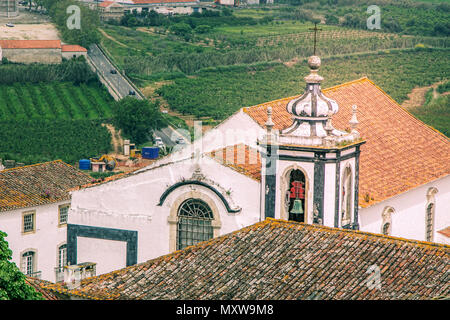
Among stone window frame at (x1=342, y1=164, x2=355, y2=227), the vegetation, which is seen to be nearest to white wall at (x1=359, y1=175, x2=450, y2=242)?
stone window frame at (x1=342, y1=164, x2=355, y2=227)

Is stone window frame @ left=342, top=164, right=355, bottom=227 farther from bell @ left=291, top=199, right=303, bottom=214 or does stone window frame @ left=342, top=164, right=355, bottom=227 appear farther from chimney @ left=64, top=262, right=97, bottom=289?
chimney @ left=64, top=262, right=97, bottom=289

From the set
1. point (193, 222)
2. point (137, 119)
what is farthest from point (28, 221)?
point (137, 119)

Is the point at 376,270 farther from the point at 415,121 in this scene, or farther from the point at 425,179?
the point at 415,121

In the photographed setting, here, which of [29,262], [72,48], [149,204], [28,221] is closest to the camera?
[149,204]

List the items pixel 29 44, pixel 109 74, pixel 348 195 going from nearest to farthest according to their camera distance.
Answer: pixel 348 195 < pixel 109 74 < pixel 29 44

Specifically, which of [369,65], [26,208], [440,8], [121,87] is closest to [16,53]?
[121,87]

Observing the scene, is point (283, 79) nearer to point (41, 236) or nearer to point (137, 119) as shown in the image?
point (137, 119)
